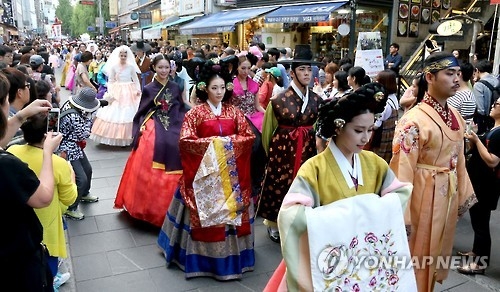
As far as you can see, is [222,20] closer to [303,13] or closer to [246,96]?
[303,13]

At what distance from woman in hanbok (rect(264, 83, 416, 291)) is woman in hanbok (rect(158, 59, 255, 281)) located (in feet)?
4.06

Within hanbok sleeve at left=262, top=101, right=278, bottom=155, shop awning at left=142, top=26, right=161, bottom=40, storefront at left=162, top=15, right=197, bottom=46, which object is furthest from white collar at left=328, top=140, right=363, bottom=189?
shop awning at left=142, top=26, right=161, bottom=40

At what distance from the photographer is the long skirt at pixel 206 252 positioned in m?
3.58

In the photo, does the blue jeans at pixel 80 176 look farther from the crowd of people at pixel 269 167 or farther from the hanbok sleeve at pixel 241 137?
the hanbok sleeve at pixel 241 137

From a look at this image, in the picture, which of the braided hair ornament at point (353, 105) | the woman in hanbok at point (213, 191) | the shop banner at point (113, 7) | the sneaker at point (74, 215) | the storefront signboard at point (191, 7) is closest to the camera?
the braided hair ornament at point (353, 105)

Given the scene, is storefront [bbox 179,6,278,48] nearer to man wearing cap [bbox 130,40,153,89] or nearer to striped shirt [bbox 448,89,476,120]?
man wearing cap [bbox 130,40,153,89]

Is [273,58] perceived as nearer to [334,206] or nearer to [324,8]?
[324,8]

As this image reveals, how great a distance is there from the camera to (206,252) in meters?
3.61

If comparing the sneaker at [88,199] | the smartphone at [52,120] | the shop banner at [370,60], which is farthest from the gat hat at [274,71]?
the smartphone at [52,120]

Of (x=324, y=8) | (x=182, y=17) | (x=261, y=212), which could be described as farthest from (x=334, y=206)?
(x=182, y=17)

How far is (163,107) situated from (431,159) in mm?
2840

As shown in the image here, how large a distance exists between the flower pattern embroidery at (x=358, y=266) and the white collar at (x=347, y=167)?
0.92 feet

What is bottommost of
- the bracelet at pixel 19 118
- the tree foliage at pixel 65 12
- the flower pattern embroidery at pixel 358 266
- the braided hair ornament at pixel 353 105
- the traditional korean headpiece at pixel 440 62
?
the flower pattern embroidery at pixel 358 266

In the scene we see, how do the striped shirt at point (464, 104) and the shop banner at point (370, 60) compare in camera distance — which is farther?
the shop banner at point (370, 60)
